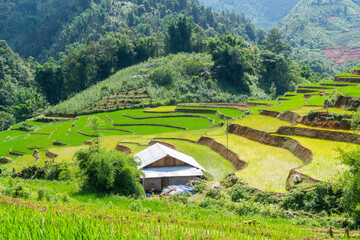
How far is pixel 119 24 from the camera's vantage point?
135m

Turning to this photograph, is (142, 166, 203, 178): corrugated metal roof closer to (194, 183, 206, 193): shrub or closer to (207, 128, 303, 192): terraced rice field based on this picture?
(194, 183, 206, 193): shrub

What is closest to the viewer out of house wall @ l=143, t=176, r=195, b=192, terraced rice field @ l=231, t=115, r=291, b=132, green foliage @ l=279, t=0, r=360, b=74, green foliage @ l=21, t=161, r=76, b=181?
green foliage @ l=21, t=161, r=76, b=181

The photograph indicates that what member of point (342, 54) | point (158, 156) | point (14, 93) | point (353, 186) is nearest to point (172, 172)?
point (158, 156)

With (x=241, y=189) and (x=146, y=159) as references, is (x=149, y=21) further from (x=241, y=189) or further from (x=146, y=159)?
(x=241, y=189)

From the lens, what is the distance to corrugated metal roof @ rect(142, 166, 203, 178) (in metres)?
24.6

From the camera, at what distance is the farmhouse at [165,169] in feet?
81.5

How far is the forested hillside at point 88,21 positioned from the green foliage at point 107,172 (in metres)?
110

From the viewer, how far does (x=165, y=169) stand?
2569cm


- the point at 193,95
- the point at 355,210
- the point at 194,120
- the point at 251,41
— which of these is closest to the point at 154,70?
the point at 193,95

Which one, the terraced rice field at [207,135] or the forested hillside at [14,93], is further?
the forested hillside at [14,93]

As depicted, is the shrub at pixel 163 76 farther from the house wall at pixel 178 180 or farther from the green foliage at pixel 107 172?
the green foliage at pixel 107 172

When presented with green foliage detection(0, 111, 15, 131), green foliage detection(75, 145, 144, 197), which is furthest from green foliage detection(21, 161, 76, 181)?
green foliage detection(0, 111, 15, 131)

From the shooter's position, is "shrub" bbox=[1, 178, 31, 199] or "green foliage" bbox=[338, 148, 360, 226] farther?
"shrub" bbox=[1, 178, 31, 199]

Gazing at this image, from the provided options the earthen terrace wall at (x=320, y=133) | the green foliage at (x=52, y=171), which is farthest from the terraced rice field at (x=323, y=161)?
the green foliage at (x=52, y=171)
